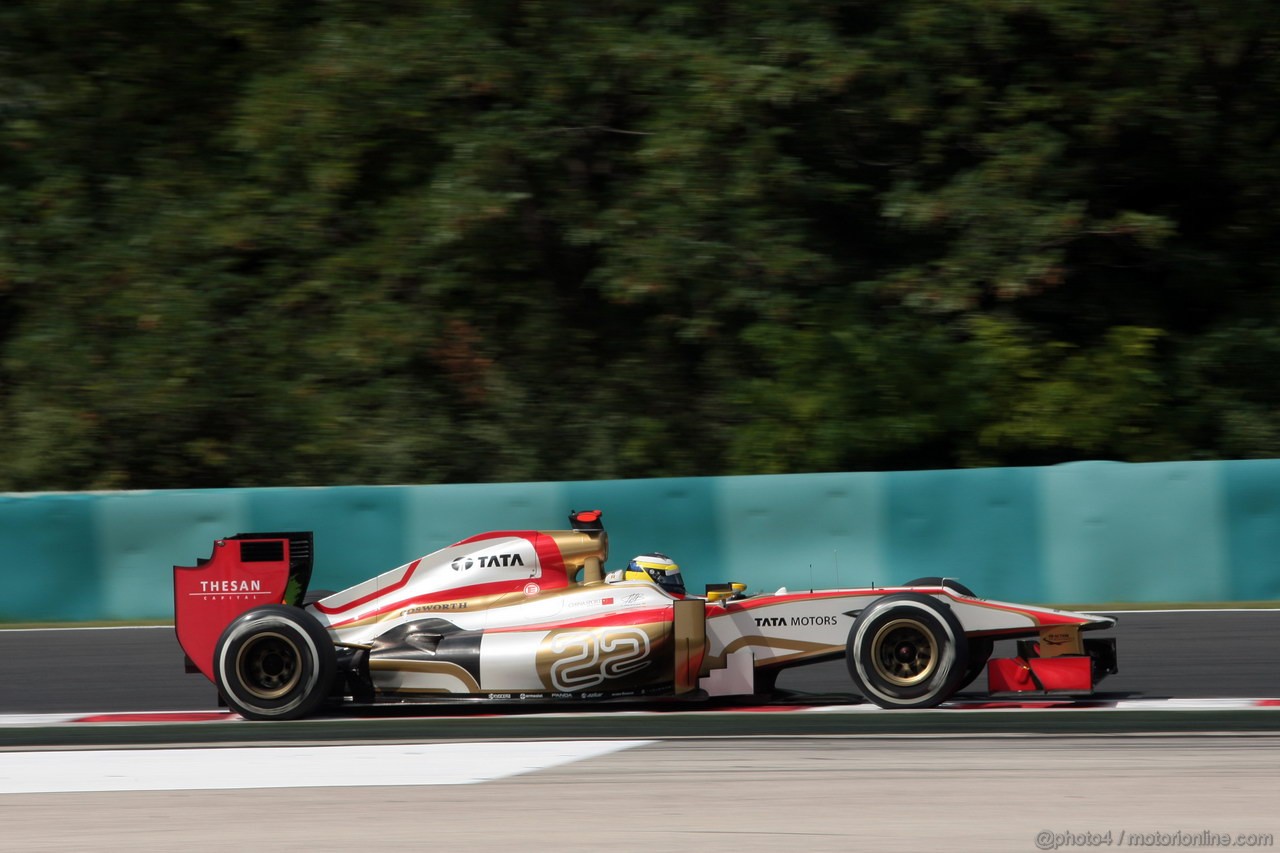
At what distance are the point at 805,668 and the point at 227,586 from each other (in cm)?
370

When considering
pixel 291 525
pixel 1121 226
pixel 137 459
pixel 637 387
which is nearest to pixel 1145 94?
pixel 1121 226

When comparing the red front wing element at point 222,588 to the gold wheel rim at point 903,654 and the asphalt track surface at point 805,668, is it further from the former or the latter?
the gold wheel rim at point 903,654

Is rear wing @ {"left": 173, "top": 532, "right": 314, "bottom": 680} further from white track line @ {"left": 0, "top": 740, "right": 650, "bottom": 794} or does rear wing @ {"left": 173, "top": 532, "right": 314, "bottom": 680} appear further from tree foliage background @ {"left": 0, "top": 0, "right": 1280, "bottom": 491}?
tree foliage background @ {"left": 0, "top": 0, "right": 1280, "bottom": 491}

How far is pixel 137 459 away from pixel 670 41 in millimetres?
7590

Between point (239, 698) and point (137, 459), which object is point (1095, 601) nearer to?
point (239, 698)

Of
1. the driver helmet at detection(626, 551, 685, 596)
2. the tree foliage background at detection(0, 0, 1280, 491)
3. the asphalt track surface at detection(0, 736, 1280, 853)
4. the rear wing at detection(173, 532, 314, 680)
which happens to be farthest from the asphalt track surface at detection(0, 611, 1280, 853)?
the tree foliage background at detection(0, 0, 1280, 491)

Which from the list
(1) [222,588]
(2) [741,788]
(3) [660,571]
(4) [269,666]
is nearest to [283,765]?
(4) [269,666]

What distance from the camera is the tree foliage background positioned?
1589 centimetres

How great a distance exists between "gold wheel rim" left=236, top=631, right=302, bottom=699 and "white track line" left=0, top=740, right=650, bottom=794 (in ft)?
1.97

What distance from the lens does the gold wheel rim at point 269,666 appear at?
8.02m

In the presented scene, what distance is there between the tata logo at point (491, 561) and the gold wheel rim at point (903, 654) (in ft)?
6.59

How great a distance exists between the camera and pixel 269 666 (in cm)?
814

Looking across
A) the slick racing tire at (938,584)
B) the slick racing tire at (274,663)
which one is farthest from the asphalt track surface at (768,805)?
the slick racing tire at (938,584)

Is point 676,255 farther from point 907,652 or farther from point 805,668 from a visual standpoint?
point 907,652
